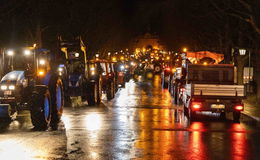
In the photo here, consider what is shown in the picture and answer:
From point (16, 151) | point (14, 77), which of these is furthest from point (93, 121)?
point (16, 151)

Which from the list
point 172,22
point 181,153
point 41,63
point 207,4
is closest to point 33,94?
point 41,63

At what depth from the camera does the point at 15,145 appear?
12508 millimetres

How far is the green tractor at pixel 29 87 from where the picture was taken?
51.7 ft

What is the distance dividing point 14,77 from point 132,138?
483 cm

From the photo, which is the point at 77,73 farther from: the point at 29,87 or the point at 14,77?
the point at 14,77

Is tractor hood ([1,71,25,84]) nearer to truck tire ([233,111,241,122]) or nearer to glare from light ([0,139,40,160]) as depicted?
glare from light ([0,139,40,160])

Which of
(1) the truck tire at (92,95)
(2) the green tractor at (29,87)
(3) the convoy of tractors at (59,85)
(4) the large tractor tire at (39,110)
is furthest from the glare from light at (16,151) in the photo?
(1) the truck tire at (92,95)

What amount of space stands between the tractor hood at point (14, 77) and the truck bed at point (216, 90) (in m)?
6.28

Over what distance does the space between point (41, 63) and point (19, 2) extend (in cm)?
1011

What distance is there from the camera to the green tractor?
15758 millimetres

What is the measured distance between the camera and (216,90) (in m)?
18.9

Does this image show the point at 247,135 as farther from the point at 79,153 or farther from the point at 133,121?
the point at 79,153

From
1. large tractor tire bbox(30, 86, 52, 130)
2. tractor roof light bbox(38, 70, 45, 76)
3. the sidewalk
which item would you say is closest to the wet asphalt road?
large tractor tire bbox(30, 86, 52, 130)

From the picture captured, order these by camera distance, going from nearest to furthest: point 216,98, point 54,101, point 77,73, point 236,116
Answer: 1. point 54,101
2. point 216,98
3. point 236,116
4. point 77,73
